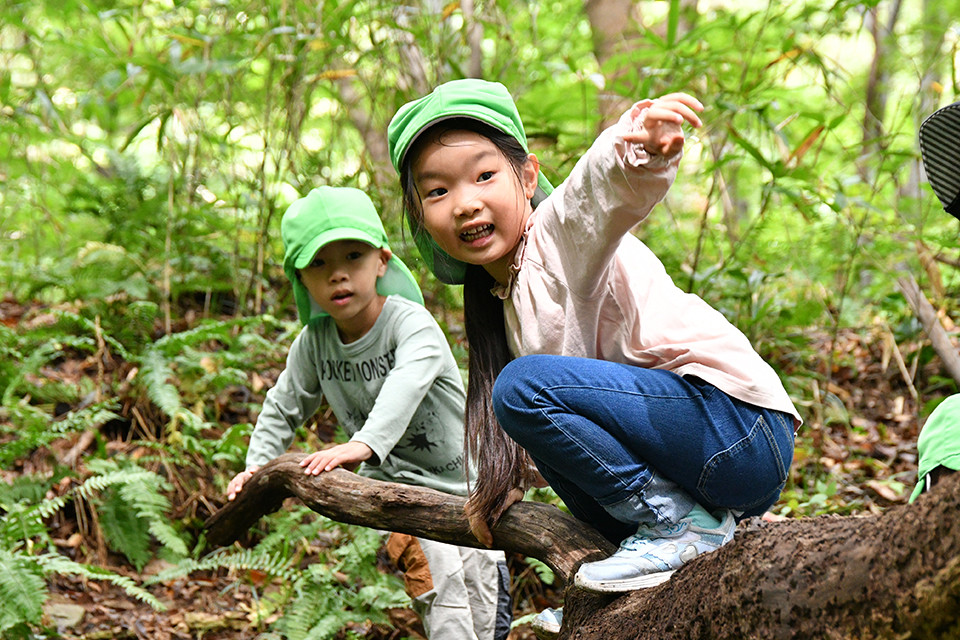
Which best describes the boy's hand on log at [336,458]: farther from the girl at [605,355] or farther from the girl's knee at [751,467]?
the girl's knee at [751,467]

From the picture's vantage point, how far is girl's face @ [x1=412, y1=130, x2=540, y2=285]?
1.89m

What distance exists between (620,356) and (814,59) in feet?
Result: 8.81

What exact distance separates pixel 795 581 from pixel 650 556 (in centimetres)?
52

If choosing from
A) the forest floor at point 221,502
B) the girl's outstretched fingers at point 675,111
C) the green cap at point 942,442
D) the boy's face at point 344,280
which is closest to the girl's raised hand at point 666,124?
the girl's outstretched fingers at point 675,111

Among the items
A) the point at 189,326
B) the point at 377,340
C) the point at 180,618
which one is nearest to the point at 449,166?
the point at 377,340

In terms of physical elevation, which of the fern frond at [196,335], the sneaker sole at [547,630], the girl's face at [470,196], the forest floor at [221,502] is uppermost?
the girl's face at [470,196]

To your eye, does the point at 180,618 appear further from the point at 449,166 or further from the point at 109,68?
the point at 109,68

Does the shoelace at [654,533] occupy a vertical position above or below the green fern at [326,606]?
above

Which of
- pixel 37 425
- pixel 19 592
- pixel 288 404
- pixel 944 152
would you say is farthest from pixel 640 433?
pixel 37 425

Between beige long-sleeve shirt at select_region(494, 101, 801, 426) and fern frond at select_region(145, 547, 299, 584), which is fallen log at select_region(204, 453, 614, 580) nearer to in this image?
fern frond at select_region(145, 547, 299, 584)

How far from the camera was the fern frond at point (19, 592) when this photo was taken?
2.70 m

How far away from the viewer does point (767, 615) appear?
1241 millimetres

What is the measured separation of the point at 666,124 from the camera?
1412 mm

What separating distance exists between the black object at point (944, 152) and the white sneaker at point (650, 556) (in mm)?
824
